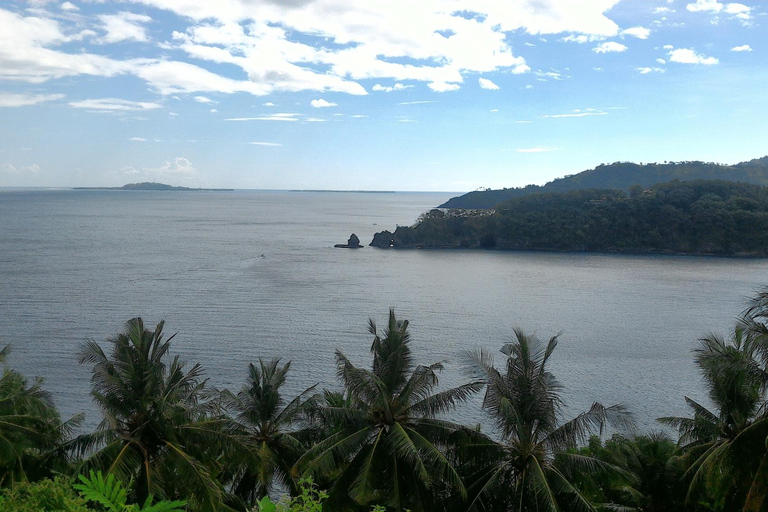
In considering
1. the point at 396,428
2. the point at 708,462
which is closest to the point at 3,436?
the point at 396,428

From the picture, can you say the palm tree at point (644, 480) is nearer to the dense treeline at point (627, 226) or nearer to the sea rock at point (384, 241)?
the dense treeline at point (627, 226)

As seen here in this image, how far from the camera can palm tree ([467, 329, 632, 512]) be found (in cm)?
1381

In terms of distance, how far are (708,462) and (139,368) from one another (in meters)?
12.6

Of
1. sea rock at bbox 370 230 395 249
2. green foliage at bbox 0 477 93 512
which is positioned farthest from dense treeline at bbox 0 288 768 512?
sea rock at bbox 370 230 395 249

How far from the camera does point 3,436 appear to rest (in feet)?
45.9

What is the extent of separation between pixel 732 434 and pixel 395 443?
841 centimetres

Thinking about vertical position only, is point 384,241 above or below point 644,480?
above

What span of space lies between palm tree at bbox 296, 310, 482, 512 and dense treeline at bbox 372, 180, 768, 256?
101781 mm

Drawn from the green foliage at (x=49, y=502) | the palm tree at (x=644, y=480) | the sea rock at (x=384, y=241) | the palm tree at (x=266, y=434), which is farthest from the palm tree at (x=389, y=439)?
the sea rock at (x=384, y=241)

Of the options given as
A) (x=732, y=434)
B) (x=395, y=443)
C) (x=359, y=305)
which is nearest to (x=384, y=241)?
(x=359, y=305)

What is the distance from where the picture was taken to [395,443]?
44.8 ft

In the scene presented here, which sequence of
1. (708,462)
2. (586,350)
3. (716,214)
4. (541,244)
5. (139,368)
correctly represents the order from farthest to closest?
(541,244)
(716,214)
(586,350)
(139,368)
(708,462)

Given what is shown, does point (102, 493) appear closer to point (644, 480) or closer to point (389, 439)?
point (389, 439)

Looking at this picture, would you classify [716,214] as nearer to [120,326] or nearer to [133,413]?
[120,326]
